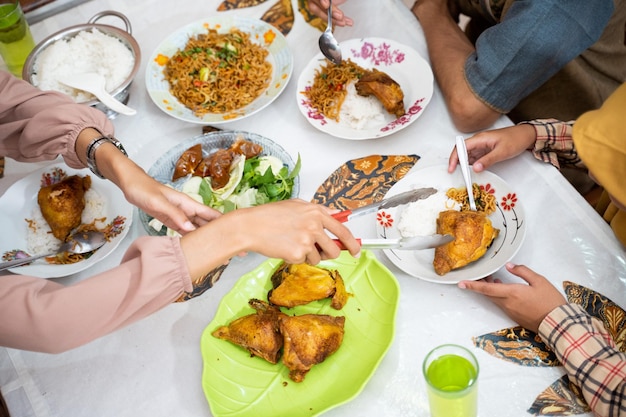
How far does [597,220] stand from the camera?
1.52m

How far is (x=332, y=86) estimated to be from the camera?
6.45ft

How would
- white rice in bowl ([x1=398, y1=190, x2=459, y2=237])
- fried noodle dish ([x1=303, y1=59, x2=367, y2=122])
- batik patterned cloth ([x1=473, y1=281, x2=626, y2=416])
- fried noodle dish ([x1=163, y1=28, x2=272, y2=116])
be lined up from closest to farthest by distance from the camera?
batik patterned cloth ([x1=473, y1=281, x2=626, y2=416]), white rice in bowl ([x1=398, y1=190, x2=459, y2=237]), fried noodle dish ([x1=303, y1=59, x2=367, y2=122]), fried noodle dish ([x1=163, y1=28, x2=272, y2=116])

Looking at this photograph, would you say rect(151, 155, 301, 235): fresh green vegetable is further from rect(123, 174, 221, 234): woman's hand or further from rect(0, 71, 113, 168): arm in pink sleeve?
rect(0, 71, 113, 168): arm in pink sleeve

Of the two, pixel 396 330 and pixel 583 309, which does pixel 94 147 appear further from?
pixel 583 309

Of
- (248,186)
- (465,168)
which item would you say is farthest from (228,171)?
(465,168)

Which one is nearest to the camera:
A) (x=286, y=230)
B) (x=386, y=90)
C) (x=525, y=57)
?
(x=286, y=230)

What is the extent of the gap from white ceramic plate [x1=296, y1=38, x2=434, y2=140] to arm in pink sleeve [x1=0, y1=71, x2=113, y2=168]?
2.17 ft

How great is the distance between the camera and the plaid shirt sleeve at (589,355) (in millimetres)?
1181

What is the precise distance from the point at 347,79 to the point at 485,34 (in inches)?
18.4

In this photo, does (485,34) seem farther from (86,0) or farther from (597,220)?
(86,0)

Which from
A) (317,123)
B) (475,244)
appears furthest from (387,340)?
(317,123)

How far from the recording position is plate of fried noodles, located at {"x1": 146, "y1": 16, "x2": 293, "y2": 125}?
200cm

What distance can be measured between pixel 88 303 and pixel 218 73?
1.17m

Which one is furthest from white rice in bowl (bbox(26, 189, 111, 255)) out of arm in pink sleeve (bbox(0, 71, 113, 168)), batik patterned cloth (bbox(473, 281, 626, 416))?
batik patterned cloth (bbox(473, 281, 626, 416))
